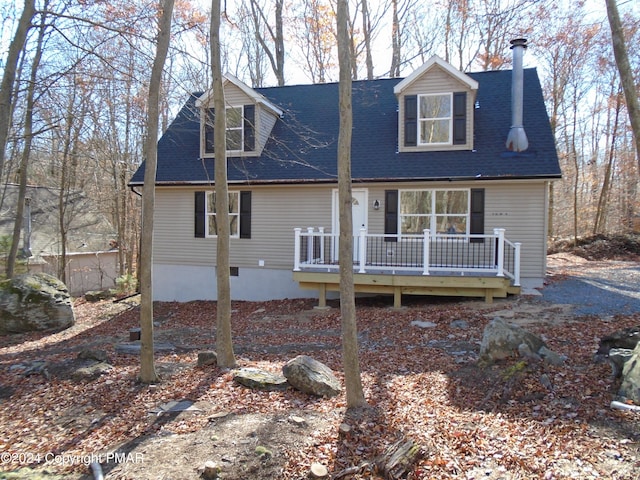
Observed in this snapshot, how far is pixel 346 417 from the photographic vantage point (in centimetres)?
450

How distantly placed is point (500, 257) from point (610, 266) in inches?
343

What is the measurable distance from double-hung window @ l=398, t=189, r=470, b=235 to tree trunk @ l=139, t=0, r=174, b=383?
749cm

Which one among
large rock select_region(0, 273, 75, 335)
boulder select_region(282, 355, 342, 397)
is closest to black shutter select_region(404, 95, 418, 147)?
boulder select_region(282, 355, 342, 397)

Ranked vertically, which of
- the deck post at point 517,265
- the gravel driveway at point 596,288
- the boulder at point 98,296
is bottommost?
the boulder at point 98,296

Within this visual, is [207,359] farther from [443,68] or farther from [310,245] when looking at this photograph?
[443,68]

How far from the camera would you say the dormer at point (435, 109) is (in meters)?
12.0

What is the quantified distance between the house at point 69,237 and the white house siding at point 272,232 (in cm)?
738

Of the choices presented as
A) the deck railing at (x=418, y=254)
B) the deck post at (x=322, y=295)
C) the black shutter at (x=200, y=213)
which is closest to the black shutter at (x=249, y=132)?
the black shutter at (x=200, y=213)

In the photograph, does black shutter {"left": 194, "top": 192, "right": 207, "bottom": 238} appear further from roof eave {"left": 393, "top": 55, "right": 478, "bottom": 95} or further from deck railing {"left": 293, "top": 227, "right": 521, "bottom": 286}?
roof eave {"left": 393, "top": 55, "right": 478, "bottom": 95}

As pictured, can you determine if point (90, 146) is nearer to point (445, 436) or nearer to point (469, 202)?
point (469, 202)

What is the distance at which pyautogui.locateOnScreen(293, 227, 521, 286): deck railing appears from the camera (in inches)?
408

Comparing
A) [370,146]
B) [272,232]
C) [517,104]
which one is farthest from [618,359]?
[272,232]

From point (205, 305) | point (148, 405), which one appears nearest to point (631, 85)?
point (148, 405)

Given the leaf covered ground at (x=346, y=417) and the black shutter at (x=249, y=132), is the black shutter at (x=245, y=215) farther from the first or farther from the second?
the leaf covered ground at (x=346, y=417)
